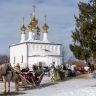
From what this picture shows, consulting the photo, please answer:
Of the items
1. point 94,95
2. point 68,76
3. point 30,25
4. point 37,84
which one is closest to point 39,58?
point 30,25

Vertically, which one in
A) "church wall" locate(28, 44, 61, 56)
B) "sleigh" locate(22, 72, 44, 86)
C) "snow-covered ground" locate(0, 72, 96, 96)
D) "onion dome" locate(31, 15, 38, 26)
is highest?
"onion dome" locate(31, 15, 38, 26)

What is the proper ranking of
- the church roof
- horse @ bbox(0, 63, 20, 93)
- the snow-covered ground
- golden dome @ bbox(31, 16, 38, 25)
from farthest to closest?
1. golden dome @ bbox(31, 16, 38, 25)
2. the church roof
3. horse @ bbox(0, 63, 20, 93)
4. the snow-covered ground

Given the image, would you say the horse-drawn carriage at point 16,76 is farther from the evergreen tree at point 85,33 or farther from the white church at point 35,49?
the white church at point 35,49

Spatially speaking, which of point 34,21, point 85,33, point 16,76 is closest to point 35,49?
point 34,21

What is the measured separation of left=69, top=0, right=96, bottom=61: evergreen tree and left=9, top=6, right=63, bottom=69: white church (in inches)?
1274

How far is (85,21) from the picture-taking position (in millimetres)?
24422

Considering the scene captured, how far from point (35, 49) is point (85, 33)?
40290mm

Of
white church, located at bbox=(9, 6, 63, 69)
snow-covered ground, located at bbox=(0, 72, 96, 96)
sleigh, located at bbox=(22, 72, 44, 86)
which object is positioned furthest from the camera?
white church, located at bbox=(9, 6, 63, 69)

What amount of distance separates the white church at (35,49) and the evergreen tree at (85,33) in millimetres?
32348

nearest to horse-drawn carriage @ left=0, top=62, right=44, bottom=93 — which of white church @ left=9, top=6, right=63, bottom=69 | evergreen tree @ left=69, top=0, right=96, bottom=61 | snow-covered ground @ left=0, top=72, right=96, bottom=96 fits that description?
snow-covered ground @ left=0, top=72, right=96, bottom=96

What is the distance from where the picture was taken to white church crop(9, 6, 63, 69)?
60.9 m

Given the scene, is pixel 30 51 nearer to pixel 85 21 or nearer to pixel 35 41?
pixel 35 41

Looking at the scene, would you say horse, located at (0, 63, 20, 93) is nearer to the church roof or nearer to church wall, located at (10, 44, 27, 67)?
the church roof

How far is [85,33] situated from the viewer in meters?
24.5
